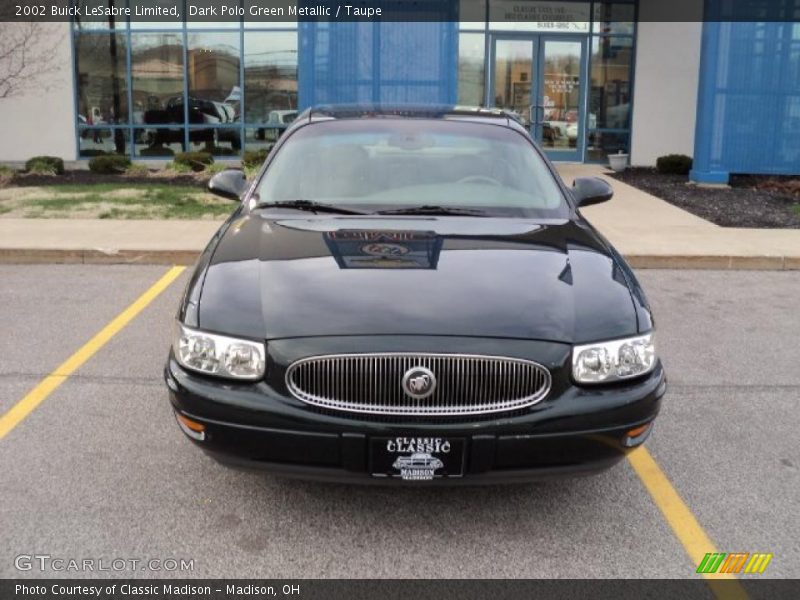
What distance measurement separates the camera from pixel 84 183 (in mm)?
14523

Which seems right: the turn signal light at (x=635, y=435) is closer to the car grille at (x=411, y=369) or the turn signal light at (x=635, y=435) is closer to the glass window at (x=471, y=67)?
the car grille at (x=411, y=369)

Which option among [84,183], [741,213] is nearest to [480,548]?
[741,213]

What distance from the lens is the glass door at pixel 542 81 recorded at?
17812mm

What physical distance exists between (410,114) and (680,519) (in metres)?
2.89

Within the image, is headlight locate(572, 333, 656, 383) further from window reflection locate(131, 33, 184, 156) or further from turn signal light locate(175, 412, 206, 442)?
window reflection locate(131, 33, 184, 156)

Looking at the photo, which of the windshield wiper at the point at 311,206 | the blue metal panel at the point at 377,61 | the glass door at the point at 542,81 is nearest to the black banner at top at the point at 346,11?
the blue metal panel at the point at 377,61

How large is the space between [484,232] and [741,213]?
8895 millimetres

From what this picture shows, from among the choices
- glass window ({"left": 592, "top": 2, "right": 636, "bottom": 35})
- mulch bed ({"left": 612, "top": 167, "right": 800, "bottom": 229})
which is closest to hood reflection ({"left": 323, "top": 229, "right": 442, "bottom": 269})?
mulch bed ({"left": 612, "top": 167, "right": 800, "bottom": 229})

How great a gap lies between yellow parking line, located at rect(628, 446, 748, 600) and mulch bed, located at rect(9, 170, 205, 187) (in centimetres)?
1130

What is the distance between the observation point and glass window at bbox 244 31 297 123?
56.4 feet

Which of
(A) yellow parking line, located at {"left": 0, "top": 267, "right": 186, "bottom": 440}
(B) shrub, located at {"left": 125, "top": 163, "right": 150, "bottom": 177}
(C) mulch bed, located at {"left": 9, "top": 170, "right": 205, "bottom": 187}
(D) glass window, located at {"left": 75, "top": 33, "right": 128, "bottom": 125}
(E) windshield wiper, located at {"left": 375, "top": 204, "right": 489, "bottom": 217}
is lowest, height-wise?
(A) yellow parking line, located at {"left": 0, "top": 267, "right": 186, "bottom": 440}

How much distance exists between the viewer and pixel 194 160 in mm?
16125

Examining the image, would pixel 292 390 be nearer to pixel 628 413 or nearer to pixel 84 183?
pixel 628 413

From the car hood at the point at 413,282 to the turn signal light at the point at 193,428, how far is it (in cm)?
36
